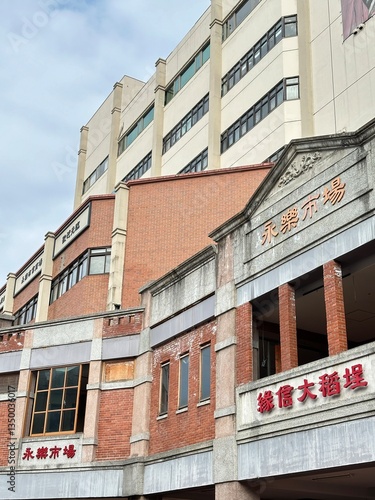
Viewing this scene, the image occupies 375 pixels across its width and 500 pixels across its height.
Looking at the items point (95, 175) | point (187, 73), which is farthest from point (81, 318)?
point (95, 175)

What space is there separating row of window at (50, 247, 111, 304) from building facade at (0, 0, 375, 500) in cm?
9

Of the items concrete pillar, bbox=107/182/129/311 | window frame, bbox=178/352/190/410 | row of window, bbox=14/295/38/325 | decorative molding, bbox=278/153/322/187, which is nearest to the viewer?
decorative molding, bbox=278/153/322/187

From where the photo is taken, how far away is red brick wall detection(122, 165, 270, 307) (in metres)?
25.5

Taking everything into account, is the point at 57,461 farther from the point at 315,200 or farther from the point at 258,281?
the point at 315,200

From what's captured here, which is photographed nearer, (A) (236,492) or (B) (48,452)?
(A) (236,492)

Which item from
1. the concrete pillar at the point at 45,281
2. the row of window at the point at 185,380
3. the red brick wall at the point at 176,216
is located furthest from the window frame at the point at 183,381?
the concrete pillar at the point at 45,281

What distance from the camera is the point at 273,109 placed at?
101ft

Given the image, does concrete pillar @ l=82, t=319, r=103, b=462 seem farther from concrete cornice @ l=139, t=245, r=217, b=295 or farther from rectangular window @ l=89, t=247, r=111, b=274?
rectangular window @ l=89, t=247, r=111, b=274

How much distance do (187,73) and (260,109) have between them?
9012 millimetres

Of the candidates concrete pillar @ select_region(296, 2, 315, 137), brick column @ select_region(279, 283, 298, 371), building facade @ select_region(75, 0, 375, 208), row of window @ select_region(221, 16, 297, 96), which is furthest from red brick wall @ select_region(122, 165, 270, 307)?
brick column @ select_region(279, 283, 298, 371)

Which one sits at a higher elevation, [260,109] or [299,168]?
[260,109]

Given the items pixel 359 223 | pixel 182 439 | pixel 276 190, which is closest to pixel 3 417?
pixel 182 439

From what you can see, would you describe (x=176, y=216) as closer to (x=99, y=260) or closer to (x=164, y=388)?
(x=99, y=260)

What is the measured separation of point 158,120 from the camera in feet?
132
